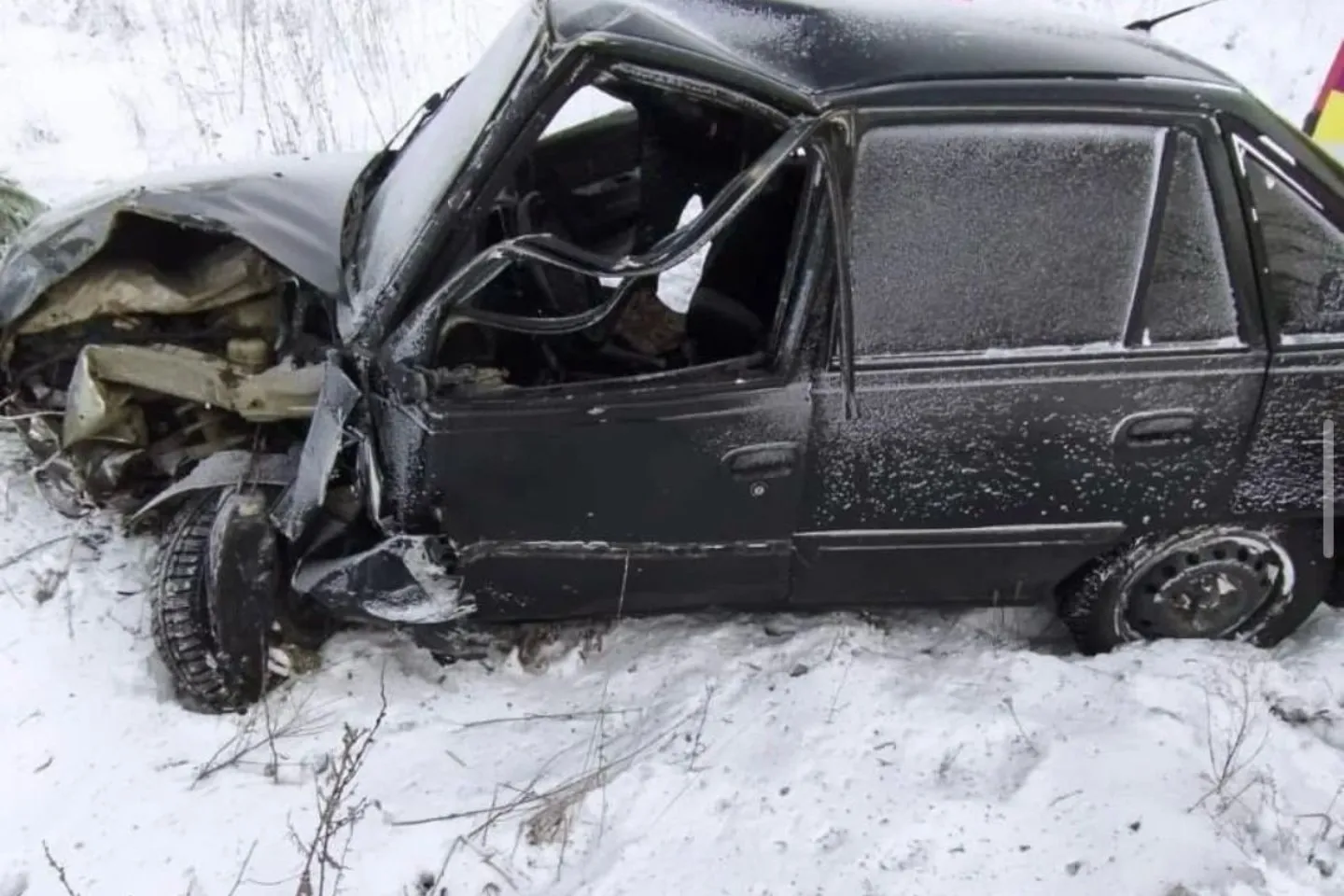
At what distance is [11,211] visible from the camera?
13.5 feet

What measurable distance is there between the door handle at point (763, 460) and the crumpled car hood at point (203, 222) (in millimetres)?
1071

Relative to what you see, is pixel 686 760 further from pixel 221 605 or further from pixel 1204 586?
pixel 1204 586

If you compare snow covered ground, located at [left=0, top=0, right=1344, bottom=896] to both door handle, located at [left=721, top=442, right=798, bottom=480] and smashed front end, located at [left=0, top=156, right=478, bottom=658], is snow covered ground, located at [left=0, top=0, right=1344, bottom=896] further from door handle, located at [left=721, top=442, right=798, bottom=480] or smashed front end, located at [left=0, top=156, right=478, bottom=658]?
door handle, located at [left=721, top=442, right=798, bottom=480]

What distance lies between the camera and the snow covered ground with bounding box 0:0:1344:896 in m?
2.37

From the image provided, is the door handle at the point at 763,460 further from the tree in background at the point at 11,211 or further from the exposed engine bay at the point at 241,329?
the tree in background at the point at 11,211

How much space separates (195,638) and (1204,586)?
2573 mm

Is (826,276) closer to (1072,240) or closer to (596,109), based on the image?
(1072,240)

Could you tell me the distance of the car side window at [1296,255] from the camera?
2.53 metres

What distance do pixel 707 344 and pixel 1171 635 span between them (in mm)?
1491

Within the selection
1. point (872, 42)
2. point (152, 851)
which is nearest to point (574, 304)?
point (872, 42)

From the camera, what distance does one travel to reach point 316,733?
2.71 metres

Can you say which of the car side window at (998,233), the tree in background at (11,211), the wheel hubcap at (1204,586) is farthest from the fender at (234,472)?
the wheel hubcap at (1204,586)

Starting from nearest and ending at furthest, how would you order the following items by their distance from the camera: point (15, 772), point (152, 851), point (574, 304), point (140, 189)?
point (152, 851) → point (15, 772) → point (140, 189) → point (574, 304)

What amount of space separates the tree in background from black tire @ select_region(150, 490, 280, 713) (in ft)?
6.53
